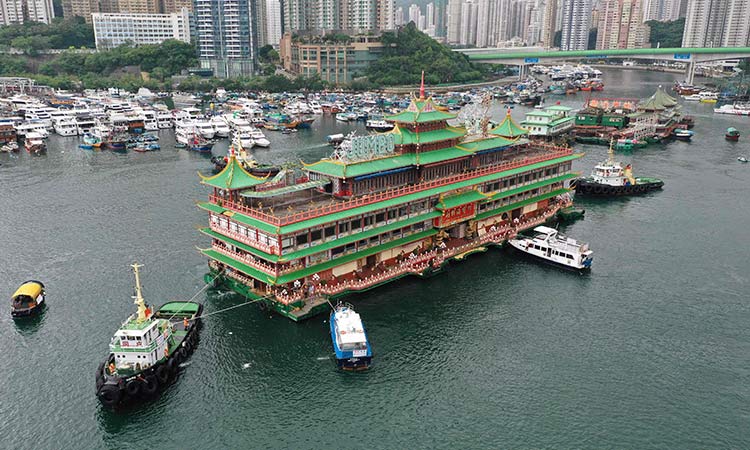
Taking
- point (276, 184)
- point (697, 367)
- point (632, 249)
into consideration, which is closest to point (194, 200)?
point (276, 184)

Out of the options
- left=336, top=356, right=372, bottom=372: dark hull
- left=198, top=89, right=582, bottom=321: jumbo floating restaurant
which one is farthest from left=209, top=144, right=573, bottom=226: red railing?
left=336, top=356, right=372, bottom=372: dark hull

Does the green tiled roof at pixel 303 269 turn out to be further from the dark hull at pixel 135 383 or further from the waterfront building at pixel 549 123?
the waterfront building at pixel 549 123

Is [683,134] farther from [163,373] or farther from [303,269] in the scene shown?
[163,373]

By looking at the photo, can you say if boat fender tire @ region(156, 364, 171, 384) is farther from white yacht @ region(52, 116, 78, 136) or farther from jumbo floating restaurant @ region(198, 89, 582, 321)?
white yacht @ region(52, 116, 78, 136)

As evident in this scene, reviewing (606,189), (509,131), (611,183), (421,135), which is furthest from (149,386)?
(611,183)

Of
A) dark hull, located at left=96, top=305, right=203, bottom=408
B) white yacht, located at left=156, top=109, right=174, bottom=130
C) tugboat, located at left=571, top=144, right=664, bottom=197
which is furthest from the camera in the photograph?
white yacht, located at left=156, top=109, right=174, bottom=130

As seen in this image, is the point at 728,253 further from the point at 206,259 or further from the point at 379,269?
the point at 206,259
